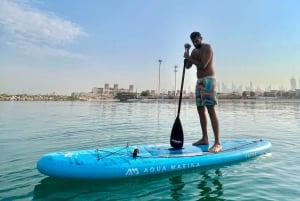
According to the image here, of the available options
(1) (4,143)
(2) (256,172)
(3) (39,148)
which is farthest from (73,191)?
(1) (4,143)

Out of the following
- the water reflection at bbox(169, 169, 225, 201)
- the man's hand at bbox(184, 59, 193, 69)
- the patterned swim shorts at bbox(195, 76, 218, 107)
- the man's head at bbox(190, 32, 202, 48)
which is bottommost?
the water reflection at bbox(169, 169, 225, 201)

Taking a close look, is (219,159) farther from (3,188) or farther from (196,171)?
(3,188)

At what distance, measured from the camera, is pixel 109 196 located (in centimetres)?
444

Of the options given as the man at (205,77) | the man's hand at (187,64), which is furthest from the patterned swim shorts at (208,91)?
the man's hand at (187,64)

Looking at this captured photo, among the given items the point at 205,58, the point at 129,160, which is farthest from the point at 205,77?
the point at 129,160

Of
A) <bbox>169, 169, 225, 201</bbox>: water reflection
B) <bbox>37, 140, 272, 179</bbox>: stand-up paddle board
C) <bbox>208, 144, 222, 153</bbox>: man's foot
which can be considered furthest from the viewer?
<bbox>208, 144, 222, 153</bbox>: man's foot

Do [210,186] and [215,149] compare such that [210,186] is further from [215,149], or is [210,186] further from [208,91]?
[208,91]

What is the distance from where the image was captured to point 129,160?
5438mm

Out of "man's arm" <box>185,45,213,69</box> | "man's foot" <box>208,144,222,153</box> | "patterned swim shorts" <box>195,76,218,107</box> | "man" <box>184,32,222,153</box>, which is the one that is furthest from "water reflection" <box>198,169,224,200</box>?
"man's arm" <box>185,45,213,69</box>

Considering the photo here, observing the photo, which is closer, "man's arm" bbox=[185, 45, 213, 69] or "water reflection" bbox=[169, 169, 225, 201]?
"water reflection" bbox=[169, 169, 225, 201]

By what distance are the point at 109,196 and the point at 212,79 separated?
4.06 metres

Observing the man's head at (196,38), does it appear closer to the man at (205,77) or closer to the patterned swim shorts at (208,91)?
the man at (205,77)

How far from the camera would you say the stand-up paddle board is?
4.96m

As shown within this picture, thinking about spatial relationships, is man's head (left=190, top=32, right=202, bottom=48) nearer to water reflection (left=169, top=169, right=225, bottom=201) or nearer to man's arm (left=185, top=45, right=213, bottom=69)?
man's arm (left=185, top=45, right=213, bottom=69)
